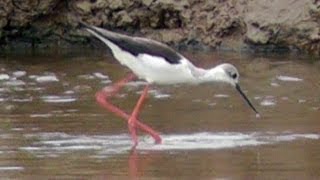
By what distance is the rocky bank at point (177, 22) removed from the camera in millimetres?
15016

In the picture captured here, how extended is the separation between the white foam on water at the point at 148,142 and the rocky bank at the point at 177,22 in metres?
4.89

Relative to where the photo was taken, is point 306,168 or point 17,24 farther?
point 17,24

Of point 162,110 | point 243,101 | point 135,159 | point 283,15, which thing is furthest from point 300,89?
point 135,159

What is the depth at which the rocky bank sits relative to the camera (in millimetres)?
15016

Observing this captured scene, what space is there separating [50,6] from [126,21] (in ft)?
3.55

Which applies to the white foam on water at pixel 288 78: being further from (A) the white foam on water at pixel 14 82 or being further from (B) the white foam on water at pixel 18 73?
(B) the white foam on water at pixel 18 73

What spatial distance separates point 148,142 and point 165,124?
0.73m

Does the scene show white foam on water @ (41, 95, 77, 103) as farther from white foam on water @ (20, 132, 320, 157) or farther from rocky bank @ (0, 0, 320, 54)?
rocky bank @ (0, 0, 320, 54)

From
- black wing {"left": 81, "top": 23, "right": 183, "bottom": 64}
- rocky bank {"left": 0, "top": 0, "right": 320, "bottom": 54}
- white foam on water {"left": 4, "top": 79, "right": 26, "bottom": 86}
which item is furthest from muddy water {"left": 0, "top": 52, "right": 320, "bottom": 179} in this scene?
black wing {"left": 81, "top": 23, "right": 183, "bottom": 64}

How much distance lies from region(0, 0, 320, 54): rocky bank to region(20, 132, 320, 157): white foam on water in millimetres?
4891

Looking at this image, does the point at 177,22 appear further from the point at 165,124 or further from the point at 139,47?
the point at 139,47

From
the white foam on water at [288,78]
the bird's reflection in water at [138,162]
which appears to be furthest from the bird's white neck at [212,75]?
the white foam on water at [288,78]

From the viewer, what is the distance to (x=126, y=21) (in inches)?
623

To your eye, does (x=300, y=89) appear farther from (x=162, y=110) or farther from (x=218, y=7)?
Result: (x=218, y=7)
